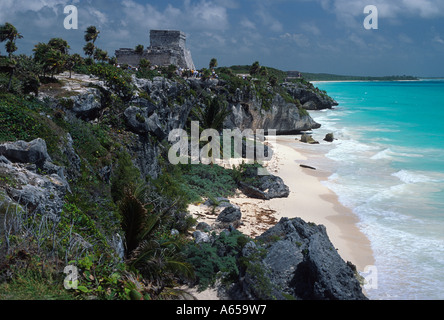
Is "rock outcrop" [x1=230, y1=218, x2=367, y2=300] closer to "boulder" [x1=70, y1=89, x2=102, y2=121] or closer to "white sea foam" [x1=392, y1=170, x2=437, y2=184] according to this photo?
"boulder" [x1=70, y1=89, x2=102, y2=121]

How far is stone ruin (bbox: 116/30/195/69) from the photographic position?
1318 inches

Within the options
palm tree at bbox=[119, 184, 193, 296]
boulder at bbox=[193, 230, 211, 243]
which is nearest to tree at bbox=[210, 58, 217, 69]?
boulder at bbox=[193, 230, 211, 243]

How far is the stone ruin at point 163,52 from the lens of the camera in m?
33.5

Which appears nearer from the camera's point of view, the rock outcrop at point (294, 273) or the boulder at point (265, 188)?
the rock outcrop at point (294, 273)

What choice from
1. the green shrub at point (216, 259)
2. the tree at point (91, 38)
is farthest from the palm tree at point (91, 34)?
the green shrub at point (216, 259)

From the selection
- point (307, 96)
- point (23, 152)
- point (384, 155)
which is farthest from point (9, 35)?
point (307, 96)

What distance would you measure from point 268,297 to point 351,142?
30.1 meters

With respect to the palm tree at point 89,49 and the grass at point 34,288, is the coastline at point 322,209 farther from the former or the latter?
the palm tree at point 89,49

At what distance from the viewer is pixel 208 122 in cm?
2394

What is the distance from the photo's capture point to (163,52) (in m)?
33.5

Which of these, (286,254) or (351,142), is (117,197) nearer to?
(286,254)

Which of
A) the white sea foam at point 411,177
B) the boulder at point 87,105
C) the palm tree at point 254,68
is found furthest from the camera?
the palm tree at point 254,68

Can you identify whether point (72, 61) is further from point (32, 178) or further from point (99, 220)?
point (99, 220)

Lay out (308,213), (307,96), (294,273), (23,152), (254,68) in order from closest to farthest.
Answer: (23,152) → (294,273) → (308,213) → (254,68) → (307,96)
